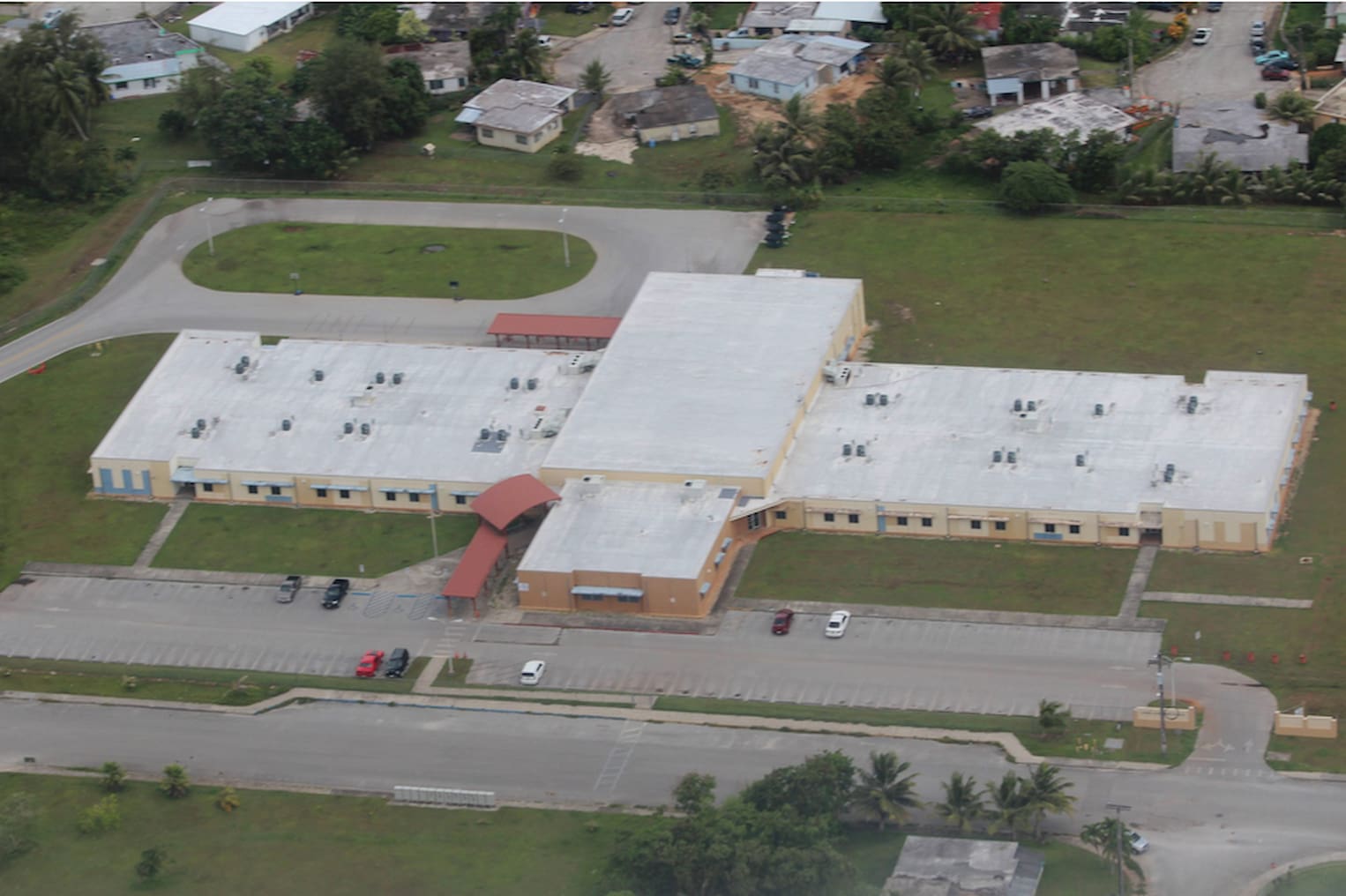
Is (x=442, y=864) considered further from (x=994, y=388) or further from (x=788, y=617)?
(x=994, y=388)

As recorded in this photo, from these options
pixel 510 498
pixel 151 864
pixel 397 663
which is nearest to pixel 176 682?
pixel 397 663

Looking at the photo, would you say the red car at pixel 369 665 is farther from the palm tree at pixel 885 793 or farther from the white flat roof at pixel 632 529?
the palm tree at pixel 885 793

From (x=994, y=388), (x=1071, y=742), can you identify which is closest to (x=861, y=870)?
(x=1071, y=742)

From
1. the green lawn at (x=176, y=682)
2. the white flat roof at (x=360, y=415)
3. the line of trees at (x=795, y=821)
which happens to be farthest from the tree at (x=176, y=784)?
the white flat roof at (x=360, y=415)

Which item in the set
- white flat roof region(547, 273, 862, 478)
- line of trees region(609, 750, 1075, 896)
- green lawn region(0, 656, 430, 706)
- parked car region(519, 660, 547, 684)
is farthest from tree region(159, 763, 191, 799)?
white flat roof region(547, 273, 862, 478)

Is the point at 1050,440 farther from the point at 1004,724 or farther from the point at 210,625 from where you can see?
the point at 210,625

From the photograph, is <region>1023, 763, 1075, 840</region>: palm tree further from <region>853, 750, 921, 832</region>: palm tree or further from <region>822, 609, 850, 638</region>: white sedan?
<region>822, 609, 850, 638</region>: white sedan

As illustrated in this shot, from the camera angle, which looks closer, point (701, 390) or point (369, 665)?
point (369, 665)
